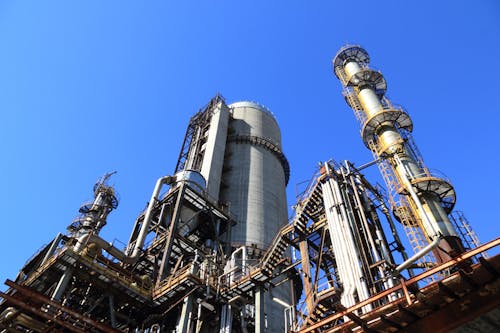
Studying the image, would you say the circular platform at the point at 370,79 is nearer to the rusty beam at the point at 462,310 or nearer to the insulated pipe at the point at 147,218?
the insulated pipe at the point at 147,218

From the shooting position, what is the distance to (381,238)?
19812 millimetres

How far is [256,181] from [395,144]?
1776cm

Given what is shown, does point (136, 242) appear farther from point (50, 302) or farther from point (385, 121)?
point (385, 121)

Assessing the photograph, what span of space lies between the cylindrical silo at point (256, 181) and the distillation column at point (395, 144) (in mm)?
13021

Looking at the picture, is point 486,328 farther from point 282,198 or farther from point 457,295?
point 282,198

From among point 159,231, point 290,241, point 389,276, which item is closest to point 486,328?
point 389,276

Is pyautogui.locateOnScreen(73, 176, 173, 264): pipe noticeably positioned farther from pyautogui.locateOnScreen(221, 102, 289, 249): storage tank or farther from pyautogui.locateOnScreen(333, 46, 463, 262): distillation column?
pyautogui.locateOnScreen(333, 46, 463, 262): distillation column

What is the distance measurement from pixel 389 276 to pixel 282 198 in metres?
29.9

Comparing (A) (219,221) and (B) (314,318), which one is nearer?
(B) (314,318)

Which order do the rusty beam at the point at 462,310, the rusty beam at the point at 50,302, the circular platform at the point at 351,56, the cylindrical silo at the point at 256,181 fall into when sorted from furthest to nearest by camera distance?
1. the circular platform at the point at 351,56
2. the cylindrical silo at the point at 256,181
3. the rusty beam at the point at 50,302
4. the rusty beam at the point at 462,310

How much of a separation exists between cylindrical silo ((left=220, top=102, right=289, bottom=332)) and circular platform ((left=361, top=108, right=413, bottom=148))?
13528 mm

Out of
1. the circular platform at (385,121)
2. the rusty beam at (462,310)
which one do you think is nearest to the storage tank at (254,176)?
the circular platform at (385,121)

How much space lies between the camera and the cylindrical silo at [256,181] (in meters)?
37.1

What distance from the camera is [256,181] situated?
44.5m
